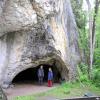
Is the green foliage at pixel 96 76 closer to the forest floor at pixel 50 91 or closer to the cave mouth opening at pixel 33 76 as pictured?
the forest floor at pixel 50 91

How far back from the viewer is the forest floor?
1401cm

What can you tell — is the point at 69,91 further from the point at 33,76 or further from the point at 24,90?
the point at 33,76

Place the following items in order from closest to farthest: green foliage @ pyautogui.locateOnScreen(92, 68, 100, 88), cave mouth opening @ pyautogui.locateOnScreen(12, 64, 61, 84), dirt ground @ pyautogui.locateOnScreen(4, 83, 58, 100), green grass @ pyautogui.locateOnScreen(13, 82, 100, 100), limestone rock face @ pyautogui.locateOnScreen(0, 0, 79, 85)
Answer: limestone rock face @ pyautogui.locateOnScreen(0, 0, 79, 85)
green grass @ pyautogui.locateOnScreen(13, 82, 100, 100)
dirt ground @ pyautogui.locateOnScreen(4, 83, 58, 100)
green foliage @ pyautogui.locateOnScreen(92, 68, 100, 88)
cave mouth opening @ pyautogui.locateOnScreen(12, 64, 61, 84)

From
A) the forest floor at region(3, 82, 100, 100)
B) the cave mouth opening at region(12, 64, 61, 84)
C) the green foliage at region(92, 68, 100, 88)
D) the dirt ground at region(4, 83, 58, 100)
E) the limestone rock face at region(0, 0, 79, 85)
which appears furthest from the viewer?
the cave mouth opening at region(12, 64, 61, 84)

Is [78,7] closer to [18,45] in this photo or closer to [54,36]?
[54,36]

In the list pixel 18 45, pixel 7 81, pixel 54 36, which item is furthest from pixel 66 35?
pixel 7 81

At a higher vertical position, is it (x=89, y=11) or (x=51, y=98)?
(x=89, y=11)

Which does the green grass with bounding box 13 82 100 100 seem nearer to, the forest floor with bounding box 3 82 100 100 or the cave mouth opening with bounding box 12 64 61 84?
the forest floor with bounding box 3 82 100 100

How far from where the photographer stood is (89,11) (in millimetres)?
18734

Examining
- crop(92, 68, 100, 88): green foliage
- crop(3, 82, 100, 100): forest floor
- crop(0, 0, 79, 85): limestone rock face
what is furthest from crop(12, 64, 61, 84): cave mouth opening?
crop(92, 68, 100, 88): green foliage

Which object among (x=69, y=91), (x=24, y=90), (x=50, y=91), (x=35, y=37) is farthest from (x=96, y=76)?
(x=24, y=90)

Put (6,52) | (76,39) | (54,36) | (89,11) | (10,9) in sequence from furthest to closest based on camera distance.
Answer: (76,39) < (89,11) < (54,36) < (6,52) < (10,9)

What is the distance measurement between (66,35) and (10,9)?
643cm

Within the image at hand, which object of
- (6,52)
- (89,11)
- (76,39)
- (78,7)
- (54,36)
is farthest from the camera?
(78,7)
